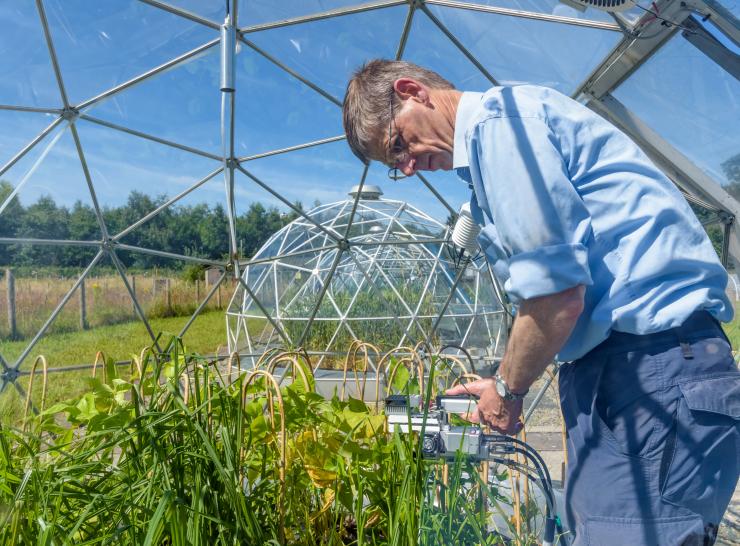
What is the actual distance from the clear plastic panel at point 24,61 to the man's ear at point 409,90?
11.5ft

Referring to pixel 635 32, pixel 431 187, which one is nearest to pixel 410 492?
pixel 635 32

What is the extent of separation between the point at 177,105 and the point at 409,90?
156 inches

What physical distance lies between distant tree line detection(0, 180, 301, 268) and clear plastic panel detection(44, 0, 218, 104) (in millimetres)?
1025

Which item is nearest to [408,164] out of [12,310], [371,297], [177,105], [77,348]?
[177,105]

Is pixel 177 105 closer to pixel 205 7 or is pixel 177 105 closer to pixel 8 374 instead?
pixel 205 7

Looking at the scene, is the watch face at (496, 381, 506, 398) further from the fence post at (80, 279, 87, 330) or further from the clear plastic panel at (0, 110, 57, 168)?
the fence post at (80, 279, 87, 330)

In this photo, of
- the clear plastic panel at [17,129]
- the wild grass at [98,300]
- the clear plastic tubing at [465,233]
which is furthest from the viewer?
the wild grass at [98,300]

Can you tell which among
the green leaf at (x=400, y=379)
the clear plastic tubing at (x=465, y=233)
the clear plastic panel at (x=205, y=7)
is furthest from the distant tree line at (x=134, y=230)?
the green leaf at (x=400, y=379)

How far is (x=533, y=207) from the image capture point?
49.8 inches

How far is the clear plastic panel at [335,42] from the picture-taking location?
14.1 feet

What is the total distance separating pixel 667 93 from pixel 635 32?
2.12 feet

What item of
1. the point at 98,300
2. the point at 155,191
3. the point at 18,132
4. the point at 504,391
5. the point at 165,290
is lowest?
the point at 504,391

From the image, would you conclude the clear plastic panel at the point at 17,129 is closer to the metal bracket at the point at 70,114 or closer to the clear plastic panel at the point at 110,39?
the metal bracket at the point at 70,114

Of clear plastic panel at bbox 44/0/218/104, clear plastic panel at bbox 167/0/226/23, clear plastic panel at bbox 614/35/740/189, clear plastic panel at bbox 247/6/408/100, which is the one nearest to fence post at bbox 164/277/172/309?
clear plastic panel at bbox 44/0/218/104
